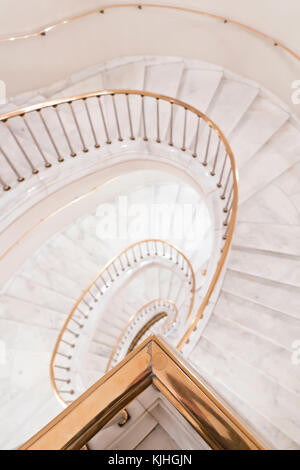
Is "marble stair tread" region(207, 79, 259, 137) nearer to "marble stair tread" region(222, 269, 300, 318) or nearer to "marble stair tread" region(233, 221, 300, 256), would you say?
"marble stair tread" region(233, 221, 300, 256)

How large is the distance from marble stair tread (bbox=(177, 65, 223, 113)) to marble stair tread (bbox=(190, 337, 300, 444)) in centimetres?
457

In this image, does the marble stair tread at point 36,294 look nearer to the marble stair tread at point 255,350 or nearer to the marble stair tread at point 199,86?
the marble stair tread at point 255,350

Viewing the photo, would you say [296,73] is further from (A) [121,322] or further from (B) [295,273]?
(A) [121,322]

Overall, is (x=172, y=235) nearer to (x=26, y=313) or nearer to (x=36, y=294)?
(x=36, y=294)

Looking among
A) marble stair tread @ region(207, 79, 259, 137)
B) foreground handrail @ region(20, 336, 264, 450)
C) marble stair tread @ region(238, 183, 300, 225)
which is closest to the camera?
foreground handrail @ region(20, 336, 264, 450)

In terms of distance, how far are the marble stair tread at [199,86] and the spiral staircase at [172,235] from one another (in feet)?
0.11

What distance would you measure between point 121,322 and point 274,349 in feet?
23.0

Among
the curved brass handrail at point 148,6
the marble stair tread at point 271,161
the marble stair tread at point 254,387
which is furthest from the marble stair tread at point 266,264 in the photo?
the curved brass handrail at point 148,6

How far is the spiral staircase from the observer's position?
357cm

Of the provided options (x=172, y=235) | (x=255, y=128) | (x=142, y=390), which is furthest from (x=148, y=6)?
(x=142, y=390)

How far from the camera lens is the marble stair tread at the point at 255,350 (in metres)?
3.30

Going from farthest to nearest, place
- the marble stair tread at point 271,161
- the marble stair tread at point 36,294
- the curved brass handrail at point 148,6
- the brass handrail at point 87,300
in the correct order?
the marble stair tread at point 36,294, the brass handrail at point 87,300, the curved brass handrail at point 148,6, the marble stair tread at point 271,161

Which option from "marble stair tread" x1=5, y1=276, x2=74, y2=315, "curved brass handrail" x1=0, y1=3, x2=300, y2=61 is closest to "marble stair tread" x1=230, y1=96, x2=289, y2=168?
"curved brass handrail" x1=0, y1=3, x2=300, y2=61

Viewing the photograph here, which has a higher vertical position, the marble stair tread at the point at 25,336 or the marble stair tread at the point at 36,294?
the marble stair tread at the point at 36,294
